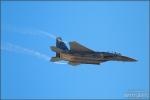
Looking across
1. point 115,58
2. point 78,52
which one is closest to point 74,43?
point 78,52

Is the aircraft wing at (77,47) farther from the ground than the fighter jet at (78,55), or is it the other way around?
the aircraft wing at (77,47)

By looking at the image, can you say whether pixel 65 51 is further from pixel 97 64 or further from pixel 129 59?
pixel 129 59

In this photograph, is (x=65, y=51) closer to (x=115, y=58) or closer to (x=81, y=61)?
(x=81, y=61)

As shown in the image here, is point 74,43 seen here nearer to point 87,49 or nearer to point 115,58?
point 87,49

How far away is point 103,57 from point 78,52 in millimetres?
6834

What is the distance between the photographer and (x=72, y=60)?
128 metres

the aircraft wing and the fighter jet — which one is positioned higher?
the aircraft wing

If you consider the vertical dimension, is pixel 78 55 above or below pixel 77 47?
below

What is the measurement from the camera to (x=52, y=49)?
128 m

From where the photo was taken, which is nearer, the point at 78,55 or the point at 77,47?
the point at 78,55

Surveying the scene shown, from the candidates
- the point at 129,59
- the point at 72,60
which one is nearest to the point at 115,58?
the point at 129,59

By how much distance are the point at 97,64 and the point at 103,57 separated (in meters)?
2.75

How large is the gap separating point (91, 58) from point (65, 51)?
7.05 meters

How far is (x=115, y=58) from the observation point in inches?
5197
